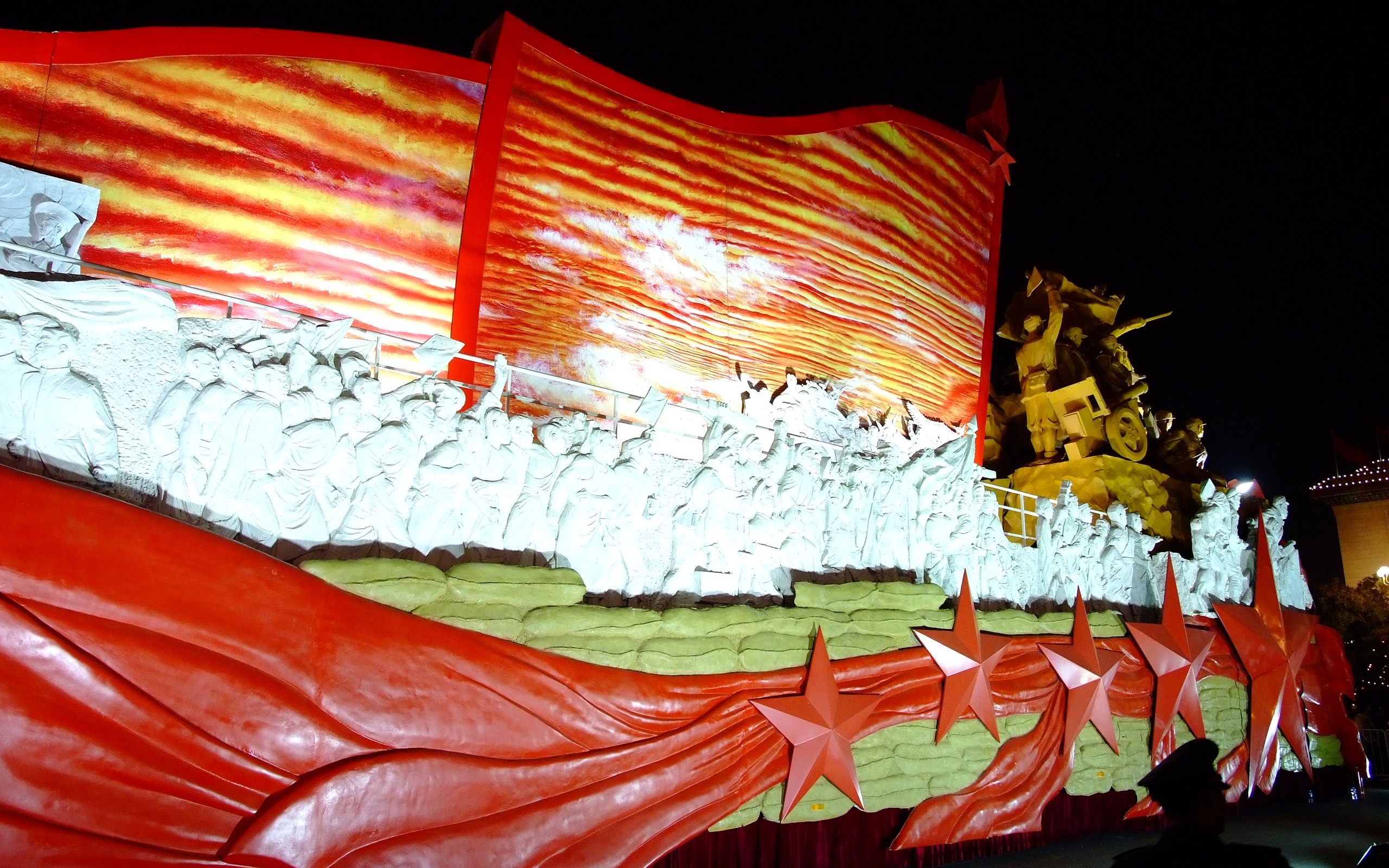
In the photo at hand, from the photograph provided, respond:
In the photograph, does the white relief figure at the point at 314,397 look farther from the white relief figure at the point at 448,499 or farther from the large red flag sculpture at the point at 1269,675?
the large red flag sculpture at the point at 1269,675

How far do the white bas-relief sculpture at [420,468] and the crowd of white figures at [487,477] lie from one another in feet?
0.03

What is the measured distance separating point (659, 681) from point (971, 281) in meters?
7.77

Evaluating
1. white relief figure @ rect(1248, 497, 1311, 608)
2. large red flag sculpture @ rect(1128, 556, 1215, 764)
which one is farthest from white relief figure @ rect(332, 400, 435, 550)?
white relief figure @ rect(1248, 497, 1311, 608)

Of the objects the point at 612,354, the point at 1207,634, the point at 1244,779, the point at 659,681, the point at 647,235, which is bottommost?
the point at 1244,779

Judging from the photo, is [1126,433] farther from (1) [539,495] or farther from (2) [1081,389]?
(1) [539,495]

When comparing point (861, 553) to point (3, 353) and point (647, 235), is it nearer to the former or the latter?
point (647, 235)

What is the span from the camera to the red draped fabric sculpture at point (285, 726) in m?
3.41

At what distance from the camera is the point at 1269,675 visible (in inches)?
377

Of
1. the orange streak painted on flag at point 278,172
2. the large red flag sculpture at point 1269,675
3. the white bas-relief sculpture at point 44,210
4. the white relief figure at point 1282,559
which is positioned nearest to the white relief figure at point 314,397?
the white bas-relief sculpture at point 44,210

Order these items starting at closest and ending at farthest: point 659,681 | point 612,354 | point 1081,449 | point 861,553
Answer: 1. point 659,681
2. point 861,553
3. point 612,354
4. point 1081,449

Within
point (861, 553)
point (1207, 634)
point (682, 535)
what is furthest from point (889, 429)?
point (682, 535)

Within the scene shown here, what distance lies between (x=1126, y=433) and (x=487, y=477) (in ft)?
35.1

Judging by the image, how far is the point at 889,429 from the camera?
10016mm

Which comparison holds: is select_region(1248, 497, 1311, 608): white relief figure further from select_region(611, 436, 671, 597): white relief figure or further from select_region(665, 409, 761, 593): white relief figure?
select_region(611, 436, 671, 597): white relief figure
